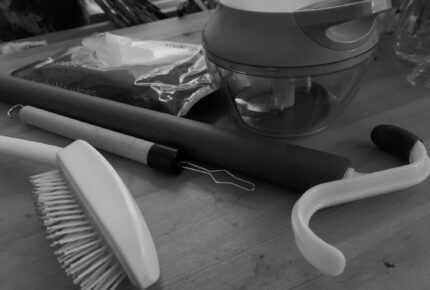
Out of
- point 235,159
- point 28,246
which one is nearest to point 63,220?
point 28,246

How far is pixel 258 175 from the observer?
12.2 inches

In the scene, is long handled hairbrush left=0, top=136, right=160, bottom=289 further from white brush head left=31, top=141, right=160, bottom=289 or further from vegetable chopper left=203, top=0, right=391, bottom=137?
vegetable chopper left=203, top=0, right=391, bottom=137

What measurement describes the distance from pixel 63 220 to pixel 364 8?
0.87 feet

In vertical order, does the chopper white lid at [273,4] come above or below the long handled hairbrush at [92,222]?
above

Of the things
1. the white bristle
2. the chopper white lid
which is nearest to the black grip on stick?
the chopper white lid

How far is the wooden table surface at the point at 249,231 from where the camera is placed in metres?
0.24

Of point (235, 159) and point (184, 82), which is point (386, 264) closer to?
point (235, 159)

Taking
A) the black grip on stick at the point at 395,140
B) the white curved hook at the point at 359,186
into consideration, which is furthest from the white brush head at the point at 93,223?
the black grip on stick at the point at 395,140

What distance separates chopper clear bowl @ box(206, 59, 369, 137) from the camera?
36cm

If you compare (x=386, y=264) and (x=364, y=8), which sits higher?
(x=364, y=8)

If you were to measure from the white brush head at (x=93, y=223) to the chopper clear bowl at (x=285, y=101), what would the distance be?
0.48ft

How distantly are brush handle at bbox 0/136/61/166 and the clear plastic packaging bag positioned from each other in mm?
114

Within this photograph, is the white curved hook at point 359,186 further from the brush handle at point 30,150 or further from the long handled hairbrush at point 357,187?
the brush handle at point 30,150

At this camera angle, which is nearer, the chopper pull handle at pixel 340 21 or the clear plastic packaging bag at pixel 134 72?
the chopper pull handle at pixel 340 21
